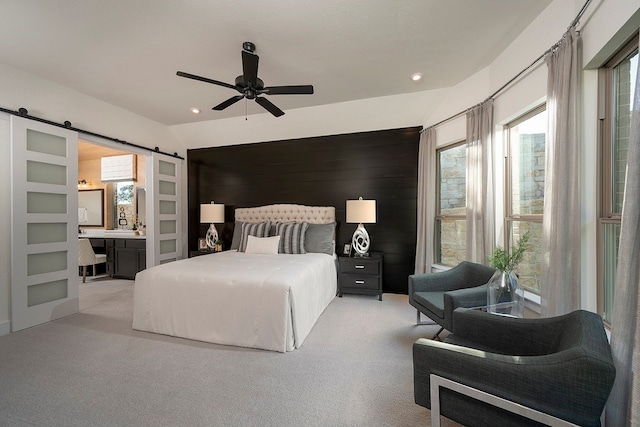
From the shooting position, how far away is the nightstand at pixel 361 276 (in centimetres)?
386

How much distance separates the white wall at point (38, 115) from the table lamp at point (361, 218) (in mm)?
3860

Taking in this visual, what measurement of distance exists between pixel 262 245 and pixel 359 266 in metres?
1.53

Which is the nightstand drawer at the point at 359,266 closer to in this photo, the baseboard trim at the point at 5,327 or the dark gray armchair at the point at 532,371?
the dark gray armchair at the point at 532,371

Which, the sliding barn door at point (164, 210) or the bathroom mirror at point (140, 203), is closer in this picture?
the sliding barn door at point (164, 210)

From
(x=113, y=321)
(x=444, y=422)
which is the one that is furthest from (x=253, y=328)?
(x=113, y=321)

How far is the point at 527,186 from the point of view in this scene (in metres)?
2.62

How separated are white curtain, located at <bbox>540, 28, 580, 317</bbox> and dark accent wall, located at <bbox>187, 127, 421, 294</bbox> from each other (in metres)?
2.29

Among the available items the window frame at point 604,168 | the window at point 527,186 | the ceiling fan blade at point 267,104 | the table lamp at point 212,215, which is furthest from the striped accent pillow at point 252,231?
the window frame at point 604,168

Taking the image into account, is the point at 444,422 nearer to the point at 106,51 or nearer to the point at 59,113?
the point at 106,51

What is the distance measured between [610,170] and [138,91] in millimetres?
5019

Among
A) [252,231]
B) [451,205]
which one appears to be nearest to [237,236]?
[252,231]

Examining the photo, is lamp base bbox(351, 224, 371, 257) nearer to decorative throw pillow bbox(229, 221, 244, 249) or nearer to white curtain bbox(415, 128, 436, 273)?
white curtain bbox(415, 128, 436, 273)

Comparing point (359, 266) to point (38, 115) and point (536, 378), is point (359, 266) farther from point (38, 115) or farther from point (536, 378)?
point (38, 115)

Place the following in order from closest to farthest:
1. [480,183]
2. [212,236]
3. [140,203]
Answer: [480,183], [212,236], [140,203]
